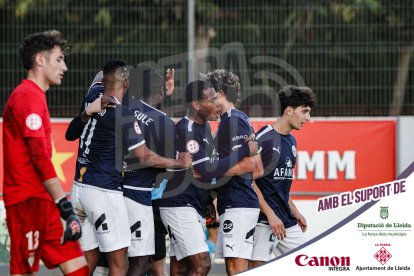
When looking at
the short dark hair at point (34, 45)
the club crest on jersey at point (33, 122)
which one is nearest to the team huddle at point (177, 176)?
the short dark hair at point (34, 45)

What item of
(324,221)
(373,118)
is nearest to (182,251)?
(324,221)

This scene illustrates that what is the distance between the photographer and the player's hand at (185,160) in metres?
9.12

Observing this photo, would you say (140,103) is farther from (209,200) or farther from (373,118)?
(373,118)

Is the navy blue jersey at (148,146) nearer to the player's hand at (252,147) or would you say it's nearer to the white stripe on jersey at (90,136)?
the white stripe on jersey at (90,136)

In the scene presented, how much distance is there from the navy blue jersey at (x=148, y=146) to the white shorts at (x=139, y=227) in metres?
0.05

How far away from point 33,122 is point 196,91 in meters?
2.27

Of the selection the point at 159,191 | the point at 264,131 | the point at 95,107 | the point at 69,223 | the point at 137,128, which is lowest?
the point at 159,191

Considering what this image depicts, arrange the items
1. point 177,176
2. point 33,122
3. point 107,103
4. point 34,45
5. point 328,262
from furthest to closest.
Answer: point 177,176, point 107,103, point 328,262, point 34,45, point 33,122

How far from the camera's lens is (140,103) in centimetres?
941

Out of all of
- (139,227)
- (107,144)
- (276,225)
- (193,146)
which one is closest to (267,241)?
(276,225)

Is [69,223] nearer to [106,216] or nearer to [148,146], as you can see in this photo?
[106,216]

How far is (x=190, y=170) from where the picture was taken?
948 cm

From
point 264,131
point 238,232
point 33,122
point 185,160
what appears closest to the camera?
point 33,122

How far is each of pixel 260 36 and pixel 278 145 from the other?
540cm
